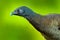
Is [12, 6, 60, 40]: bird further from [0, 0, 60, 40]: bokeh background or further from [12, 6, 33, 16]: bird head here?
[0, 0, 60, 40]: bokeh background

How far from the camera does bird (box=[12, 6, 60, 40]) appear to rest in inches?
108

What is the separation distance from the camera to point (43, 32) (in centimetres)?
280

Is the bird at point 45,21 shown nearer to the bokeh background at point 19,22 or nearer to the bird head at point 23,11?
the bird head at point 23,11

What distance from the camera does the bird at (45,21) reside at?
2.76 meters

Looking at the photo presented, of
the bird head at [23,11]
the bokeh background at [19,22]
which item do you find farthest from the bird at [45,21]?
the bokeh background at [19,22]

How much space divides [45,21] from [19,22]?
43 cm

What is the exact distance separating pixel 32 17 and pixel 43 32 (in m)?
0.13

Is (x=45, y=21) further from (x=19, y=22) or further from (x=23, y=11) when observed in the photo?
(x=19, y=22)

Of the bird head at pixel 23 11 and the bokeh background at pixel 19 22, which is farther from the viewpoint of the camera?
the bokeh background at pixel 19 22

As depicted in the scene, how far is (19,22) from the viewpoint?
3.15 metres

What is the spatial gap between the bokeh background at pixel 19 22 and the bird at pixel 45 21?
0.32 metres

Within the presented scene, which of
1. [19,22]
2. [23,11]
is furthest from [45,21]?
[19,22]

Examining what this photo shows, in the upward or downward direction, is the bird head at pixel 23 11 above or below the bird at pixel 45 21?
above

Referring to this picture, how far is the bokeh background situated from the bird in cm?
32
